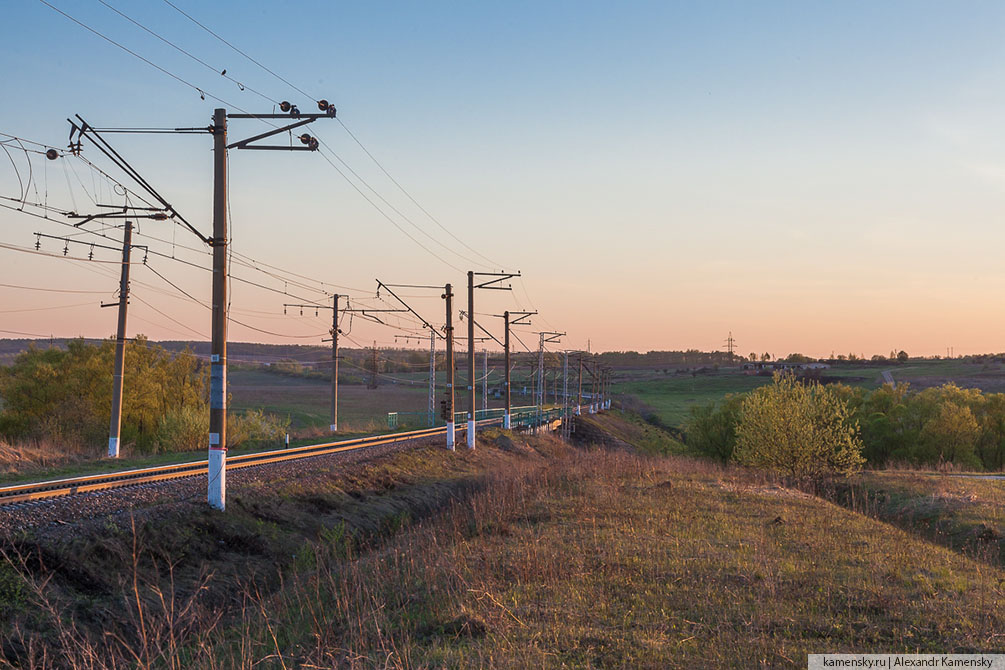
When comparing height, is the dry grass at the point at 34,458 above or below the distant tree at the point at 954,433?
above

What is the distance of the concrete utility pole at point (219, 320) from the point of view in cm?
1786

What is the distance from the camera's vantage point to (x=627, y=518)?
1897cm

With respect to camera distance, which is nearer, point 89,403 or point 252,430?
point 89,403

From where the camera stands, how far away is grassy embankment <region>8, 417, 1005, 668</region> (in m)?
9.33

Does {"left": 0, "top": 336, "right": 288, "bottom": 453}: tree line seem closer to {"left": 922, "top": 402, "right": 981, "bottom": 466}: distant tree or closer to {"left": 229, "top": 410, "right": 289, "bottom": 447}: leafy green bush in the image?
{"left": 229, "top": 410, "right": 289, "bottom": 447}: leafy green bush

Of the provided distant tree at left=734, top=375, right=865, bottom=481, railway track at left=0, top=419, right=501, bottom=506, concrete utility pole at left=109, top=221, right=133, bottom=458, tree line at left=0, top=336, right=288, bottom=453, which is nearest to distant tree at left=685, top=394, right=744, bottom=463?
distant tree at left=734, top=375, right=865, bottom=481

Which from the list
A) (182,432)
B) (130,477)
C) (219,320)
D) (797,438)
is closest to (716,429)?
(797,438)

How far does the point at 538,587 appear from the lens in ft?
38.9

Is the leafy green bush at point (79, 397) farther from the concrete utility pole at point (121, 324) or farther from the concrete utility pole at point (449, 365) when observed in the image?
Result: the concrete utility pole at point (449, 365)

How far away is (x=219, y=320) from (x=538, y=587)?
10.1 metres

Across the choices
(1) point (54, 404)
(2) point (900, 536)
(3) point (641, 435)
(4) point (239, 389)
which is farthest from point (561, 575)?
(4) point (239, 389)

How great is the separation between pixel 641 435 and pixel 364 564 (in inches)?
3482

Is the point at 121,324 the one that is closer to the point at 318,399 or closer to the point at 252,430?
the point at 252,430

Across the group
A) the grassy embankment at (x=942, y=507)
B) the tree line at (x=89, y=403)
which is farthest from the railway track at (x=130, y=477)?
the grassy embankment at (x=942, y=507)
